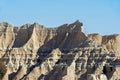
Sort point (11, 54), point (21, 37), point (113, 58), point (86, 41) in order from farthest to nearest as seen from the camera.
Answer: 1. point (21, 37)
2. point (11, 54)
3. point (86, 41)
4. point (113, 58)

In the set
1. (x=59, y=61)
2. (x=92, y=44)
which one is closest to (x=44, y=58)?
(x=59, y=61)

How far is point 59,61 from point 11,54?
13.8m

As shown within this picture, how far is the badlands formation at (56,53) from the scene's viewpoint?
11325cm

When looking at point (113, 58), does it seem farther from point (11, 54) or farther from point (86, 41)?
point (11, 54)

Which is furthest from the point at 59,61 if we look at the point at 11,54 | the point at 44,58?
the point at 11,54

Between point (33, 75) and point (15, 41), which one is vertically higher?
point (15, 41)

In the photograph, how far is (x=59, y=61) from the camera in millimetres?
125188

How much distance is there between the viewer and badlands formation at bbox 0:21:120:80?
113m

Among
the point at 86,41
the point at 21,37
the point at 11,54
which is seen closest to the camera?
the point at 86,41

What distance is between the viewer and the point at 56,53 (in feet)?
416

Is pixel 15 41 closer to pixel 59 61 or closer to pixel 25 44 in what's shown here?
pixel 25 44

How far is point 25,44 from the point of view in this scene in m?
138

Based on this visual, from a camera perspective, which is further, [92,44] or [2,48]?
[2,48]

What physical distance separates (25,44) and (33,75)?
2025cm
